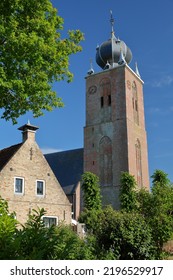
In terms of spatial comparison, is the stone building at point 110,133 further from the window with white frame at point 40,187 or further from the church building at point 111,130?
the window with white frame at point 40,187

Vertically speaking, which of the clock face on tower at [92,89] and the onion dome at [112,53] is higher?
the onion dome at [112,53]

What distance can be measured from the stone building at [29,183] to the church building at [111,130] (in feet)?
79.8

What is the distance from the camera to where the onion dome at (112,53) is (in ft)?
198

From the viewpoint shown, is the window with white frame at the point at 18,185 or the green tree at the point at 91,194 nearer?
the window with white frame at the point at 18,185

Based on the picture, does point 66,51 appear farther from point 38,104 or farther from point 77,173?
point 77,173

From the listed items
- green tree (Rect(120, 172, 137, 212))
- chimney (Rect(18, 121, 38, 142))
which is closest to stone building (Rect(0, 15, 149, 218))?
green tree (Rect(120, 172, 137, 212))

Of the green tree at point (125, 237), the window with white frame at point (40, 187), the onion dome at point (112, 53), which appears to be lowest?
the green tree at point (125, 237)

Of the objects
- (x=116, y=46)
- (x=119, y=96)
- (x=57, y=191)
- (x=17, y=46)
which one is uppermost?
(x=116, y=46)

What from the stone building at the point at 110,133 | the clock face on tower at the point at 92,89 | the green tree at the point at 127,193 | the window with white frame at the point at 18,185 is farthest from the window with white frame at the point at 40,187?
the clock face on tower at the point at 92,89

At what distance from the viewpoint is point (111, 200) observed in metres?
49.1

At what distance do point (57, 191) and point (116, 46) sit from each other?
41.7 metres

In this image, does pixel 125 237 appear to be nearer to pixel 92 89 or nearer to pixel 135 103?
pixel 135 103

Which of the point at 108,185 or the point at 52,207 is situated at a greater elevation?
the point at 108,185

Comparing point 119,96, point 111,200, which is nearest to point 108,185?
point 111,200
